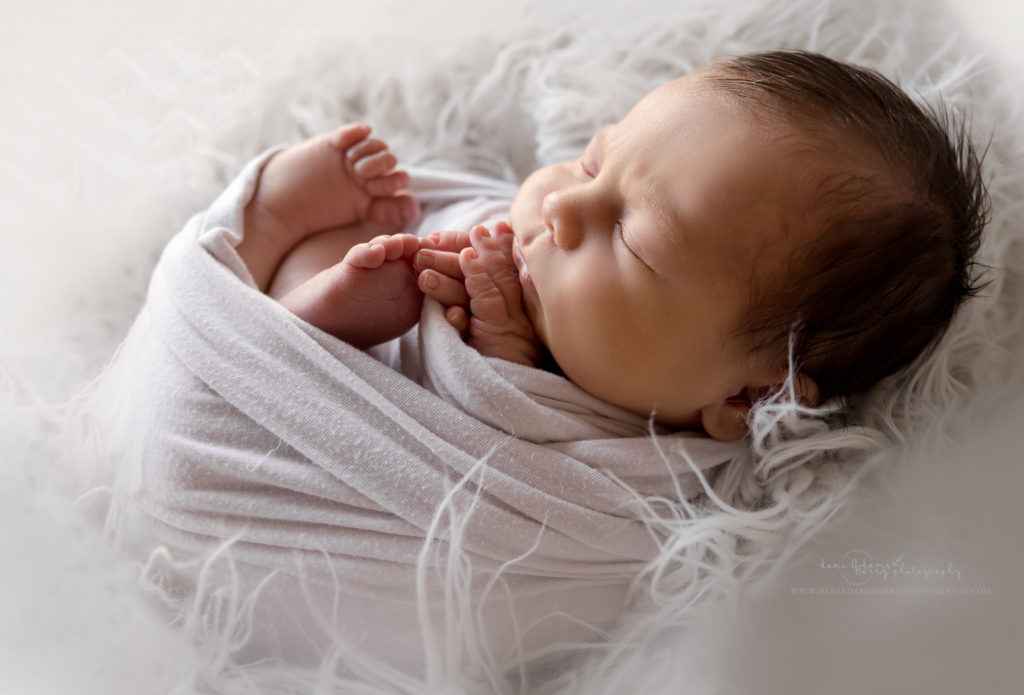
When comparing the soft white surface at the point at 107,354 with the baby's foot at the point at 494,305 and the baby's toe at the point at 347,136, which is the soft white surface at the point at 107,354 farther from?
the baby's foot at the point at 494,305

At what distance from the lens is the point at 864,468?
977 mm

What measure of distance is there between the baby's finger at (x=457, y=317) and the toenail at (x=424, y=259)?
0.06 metres

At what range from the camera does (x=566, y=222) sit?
94 centimetres

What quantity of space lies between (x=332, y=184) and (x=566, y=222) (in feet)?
1.30

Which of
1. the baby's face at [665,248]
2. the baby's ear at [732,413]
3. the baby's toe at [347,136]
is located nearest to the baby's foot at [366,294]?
the baby's face at [665,248]

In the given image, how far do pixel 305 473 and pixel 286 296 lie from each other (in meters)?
0.24

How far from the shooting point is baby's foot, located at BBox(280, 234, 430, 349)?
1.00 m

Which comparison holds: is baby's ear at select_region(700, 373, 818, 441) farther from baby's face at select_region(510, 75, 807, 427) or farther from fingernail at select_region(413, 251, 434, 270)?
fingernail at select_region(413, 251, 434, 270)

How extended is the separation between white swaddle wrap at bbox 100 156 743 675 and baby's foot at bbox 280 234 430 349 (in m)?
0.03

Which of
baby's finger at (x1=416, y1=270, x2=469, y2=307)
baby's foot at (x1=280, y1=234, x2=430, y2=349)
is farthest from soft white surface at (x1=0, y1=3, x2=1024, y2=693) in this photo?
baby's finger at (x1=416, y1=270, x2=469, y2=307)

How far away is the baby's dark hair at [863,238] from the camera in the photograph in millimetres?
874

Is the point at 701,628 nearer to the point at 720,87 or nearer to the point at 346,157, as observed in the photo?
the point at 720,87

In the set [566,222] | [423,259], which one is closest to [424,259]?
[423,259]

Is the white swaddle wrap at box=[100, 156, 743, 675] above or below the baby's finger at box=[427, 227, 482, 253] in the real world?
below
